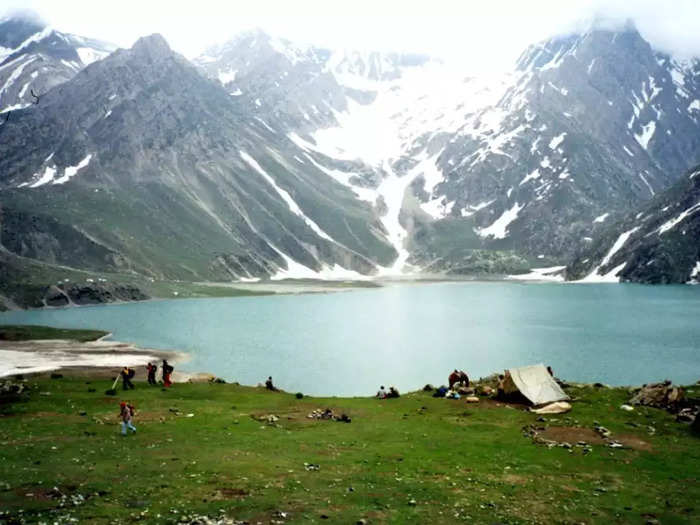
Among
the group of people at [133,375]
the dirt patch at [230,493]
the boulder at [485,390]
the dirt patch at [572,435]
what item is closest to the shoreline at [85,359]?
the group of people at [133,375]

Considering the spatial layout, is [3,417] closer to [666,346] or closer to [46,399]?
[46,399]

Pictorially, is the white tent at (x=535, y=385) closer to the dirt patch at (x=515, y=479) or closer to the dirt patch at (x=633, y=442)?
the dirt patch at (x=633, y=442)

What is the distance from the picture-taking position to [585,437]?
35.7m

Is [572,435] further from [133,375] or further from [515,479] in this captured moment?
[133,375]

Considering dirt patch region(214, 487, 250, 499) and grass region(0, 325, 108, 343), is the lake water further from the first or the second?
dirt patch region(214, 487, 250, 499)

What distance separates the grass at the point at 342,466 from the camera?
2377cm

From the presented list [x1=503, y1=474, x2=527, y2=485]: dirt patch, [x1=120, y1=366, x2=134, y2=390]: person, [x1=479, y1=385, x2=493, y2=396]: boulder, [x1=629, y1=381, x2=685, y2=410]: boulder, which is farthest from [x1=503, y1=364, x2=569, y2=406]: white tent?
[x1=120, y1=366, x2=134, y2=390]: person

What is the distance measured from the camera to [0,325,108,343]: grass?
118444 mm

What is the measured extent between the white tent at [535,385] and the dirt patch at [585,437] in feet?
22.2

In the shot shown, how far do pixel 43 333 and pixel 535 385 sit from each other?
105 m

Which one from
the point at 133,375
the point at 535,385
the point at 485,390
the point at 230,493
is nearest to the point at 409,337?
the point at 133,375

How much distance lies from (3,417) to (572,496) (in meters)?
34.2

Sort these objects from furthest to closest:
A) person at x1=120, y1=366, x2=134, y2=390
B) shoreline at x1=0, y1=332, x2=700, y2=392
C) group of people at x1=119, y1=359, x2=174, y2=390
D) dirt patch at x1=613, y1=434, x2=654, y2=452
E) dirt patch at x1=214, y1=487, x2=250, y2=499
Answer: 1. shoreline at x1=0, y1=332, x2=700, y2=392
2. group of people at x1=119, y1=359, x2=174, y2=390
3. person at x1=120, y1=366, x2=134, y2=390
4. dirt patch at x1=613, y1=434, x2=654, y2=452
5. dirt patch at x1=214, y1=487, x2=250, y2=499

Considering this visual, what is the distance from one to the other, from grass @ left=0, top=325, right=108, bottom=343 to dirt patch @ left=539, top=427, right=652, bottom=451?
100358 mm
